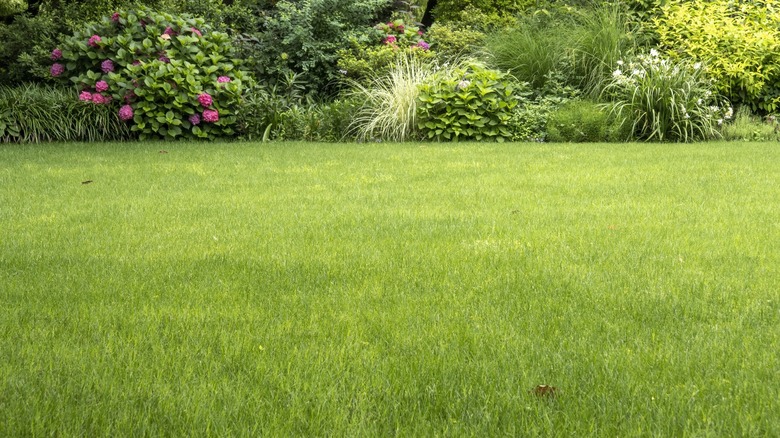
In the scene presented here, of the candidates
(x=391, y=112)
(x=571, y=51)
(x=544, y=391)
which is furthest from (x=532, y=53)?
(x=544, y=391)

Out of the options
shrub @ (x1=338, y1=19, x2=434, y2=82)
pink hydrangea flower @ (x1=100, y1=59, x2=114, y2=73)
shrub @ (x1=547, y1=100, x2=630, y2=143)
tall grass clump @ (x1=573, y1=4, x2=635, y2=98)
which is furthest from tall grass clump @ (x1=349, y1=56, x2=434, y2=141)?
pink hydrangea flower @ (x1=100, y1=59, x2=114, y2=73)

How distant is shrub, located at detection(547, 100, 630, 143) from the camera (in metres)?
10.1

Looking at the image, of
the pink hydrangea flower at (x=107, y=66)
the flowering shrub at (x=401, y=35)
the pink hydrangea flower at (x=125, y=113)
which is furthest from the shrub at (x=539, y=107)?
the pink hydrangea flower at (x=107, y=66)

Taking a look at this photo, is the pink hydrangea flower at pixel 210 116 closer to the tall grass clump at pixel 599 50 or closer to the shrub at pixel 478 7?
the tall grass clump at pixel 599 50

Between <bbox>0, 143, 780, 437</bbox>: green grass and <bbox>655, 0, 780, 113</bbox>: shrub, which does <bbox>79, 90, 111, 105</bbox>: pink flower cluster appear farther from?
<bbox>655, 0, 780, 113</bbox>: shrub

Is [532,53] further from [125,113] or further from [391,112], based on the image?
[125,113]

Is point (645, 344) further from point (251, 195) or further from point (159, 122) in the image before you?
point (159, 122)

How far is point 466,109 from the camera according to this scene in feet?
34.2

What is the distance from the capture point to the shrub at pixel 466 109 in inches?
407

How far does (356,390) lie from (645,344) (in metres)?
1.16

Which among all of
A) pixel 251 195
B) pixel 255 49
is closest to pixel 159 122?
pixel 255 49

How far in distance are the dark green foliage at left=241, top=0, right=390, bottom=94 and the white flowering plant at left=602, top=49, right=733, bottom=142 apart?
15.9 ft

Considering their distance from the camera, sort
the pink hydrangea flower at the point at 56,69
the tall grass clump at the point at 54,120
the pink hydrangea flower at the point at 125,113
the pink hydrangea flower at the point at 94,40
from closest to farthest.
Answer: the tall grass clump at the point at 54,120, the pink hydrangea flower at the point at 125,113, the pink hydrangea flower at the point at 94,40, the pink hydrangea flower at the point at 56,69

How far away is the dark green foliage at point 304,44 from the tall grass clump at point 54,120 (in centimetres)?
298
